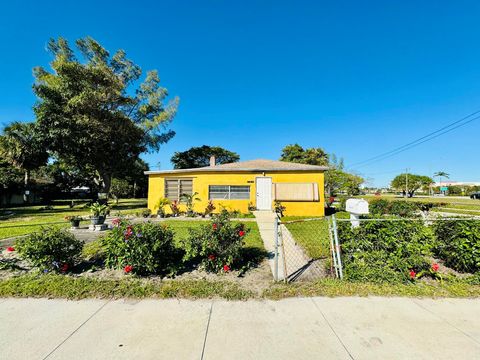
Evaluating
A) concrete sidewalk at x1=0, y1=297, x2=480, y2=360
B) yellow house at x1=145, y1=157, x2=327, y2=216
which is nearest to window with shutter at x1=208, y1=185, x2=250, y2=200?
yellow house at x1=145, y1=157, x2=327, y2=216

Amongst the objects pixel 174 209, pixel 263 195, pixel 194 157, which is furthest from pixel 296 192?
pixel 194 157

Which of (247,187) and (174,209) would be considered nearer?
(174,209)

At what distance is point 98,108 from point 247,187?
1375 cm

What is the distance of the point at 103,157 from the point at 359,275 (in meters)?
20.2

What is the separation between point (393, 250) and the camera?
385cm

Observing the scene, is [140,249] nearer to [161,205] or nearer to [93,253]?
[93,253]

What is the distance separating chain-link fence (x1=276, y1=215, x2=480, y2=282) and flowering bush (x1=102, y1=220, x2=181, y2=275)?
6.97 feet

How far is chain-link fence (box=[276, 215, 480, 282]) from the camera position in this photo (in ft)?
12.2

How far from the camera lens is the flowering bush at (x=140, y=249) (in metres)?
3.72

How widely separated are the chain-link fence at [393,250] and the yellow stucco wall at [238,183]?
315 inches

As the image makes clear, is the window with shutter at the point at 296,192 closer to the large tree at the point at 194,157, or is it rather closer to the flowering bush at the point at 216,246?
the flowering bush at the point at 216,246

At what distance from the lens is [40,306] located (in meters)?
2.97

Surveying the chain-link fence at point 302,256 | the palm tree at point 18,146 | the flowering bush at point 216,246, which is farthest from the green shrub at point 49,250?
the palm tree at point 18,146

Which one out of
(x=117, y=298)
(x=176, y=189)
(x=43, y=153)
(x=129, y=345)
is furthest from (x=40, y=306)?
(x=43, y=153)
